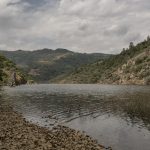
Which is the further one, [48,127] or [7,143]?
[48,127]

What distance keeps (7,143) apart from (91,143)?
11533mm

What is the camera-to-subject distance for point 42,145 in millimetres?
40469

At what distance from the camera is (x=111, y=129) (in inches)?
2199

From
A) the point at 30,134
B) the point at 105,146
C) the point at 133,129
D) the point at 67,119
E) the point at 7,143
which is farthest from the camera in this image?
the point at 67,119

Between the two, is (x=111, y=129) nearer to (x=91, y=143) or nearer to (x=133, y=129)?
(x=133, y=129)

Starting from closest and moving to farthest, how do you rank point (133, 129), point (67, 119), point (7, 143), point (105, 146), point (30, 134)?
1. point (7, 143)
2. point (105, 146)
3. point (30, 134)
4. point (133, 129)
5. point (67, 119)

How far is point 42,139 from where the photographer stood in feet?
145

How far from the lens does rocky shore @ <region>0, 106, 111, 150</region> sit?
130 feet

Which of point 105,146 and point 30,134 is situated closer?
point 105,146

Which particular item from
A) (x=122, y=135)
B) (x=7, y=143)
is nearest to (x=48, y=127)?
(x=122, y=135)

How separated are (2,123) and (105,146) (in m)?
23.0

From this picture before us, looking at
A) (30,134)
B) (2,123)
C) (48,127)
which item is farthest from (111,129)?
(2,123)

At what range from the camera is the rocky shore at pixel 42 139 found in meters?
39.7

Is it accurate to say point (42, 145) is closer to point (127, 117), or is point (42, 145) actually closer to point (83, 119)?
point (83, 119)
